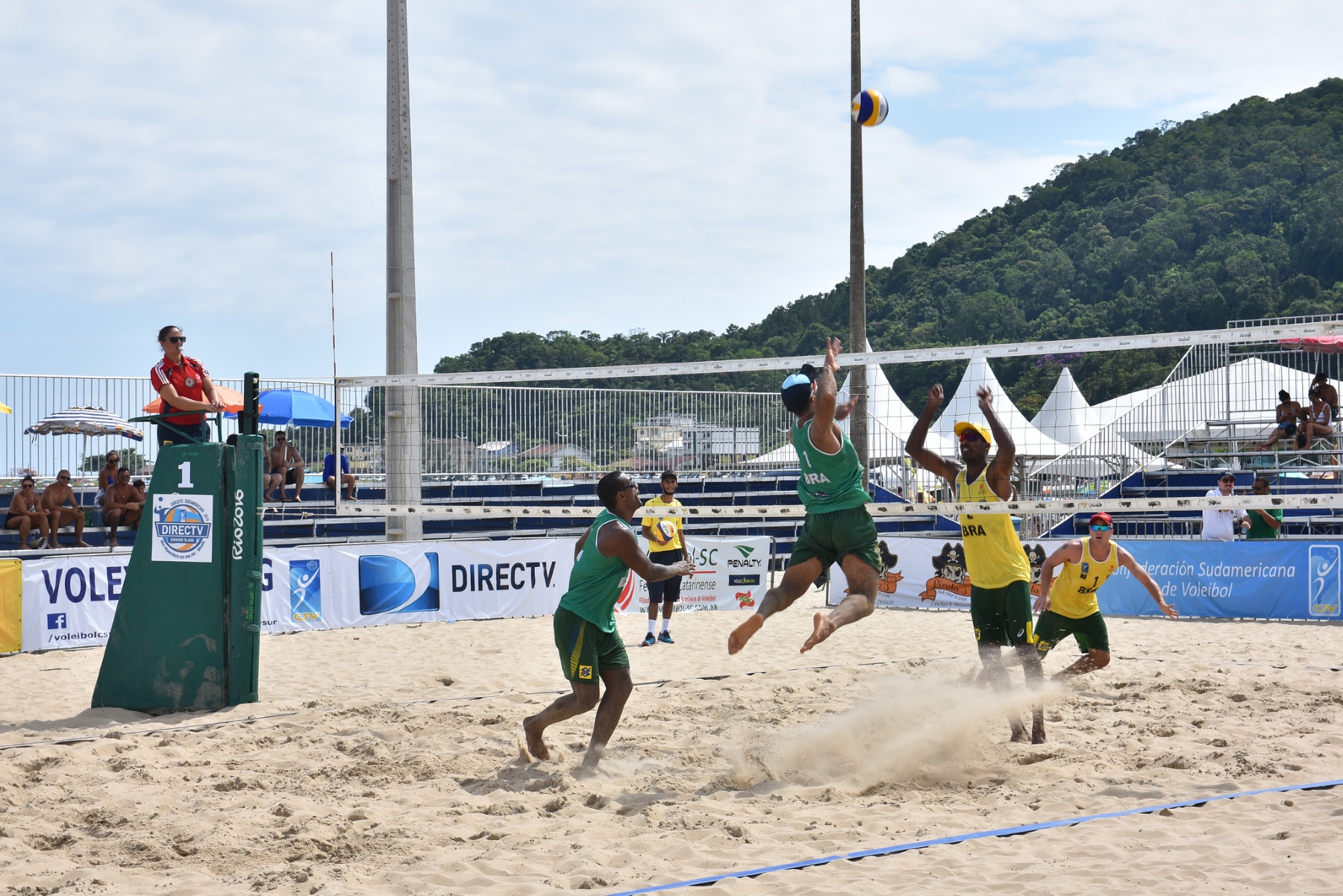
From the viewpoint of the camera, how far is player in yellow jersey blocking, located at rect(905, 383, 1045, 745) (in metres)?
5.95

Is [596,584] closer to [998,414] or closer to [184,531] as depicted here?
[184,531]

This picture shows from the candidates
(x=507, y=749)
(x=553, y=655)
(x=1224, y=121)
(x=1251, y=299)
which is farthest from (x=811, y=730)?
(x=1224, y=121)

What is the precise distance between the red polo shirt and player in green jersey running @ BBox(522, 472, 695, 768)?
139 inches

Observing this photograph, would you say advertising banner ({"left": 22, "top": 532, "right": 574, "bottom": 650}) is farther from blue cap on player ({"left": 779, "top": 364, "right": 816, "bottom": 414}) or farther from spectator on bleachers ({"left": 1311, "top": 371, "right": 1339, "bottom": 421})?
spectator on bleachers ({"left": 1311, "top": 371, "right": 1339, "bottom": 421})

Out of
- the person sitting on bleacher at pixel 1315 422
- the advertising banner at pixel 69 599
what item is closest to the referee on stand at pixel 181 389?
the advertising banner at pixel 69 599

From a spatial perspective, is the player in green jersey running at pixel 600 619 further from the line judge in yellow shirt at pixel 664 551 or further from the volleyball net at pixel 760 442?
the volleyball net at pixel 760 442

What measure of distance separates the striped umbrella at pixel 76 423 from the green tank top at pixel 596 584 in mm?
11341

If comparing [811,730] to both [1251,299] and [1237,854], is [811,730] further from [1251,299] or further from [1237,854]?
[1251,299]

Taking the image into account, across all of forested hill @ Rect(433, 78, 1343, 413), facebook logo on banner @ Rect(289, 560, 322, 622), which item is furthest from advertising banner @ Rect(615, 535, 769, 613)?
forested hill @ Rect(433, 78, 1343, 413)

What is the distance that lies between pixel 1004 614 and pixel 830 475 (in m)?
1.42

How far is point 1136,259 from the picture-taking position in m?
48.1

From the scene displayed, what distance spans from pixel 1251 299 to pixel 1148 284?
4474 mm


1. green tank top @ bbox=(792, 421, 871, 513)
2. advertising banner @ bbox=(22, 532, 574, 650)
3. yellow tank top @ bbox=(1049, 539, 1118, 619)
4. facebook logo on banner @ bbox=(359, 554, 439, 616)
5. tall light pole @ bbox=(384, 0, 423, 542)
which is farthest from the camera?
tall light pole @ bbox=(384, 0, 423, 542)

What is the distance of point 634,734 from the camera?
6.41m
